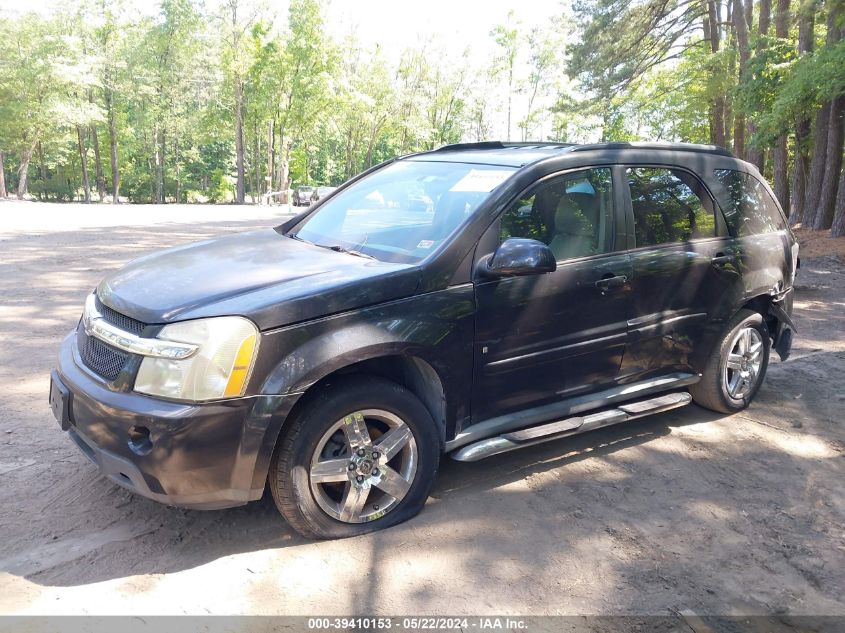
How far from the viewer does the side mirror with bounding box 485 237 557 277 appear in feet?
11.3

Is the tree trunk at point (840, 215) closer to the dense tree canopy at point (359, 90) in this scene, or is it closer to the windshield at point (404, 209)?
the dense tree canopy at point (359, 90)

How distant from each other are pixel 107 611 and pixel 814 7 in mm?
15973

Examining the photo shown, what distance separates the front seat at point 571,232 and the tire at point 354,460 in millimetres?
1285

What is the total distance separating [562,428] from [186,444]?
2.02m

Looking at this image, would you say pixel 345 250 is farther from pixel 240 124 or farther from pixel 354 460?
pixel 240 124

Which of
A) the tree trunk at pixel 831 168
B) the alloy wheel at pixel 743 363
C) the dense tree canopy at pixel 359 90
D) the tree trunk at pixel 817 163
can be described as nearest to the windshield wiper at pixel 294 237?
the alloy wheel at pixel 743 363

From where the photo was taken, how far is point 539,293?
3.74 m

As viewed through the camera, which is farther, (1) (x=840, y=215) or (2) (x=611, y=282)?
(1) (x=840, y=215)

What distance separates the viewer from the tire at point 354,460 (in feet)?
10.0

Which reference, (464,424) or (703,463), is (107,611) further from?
(703,463)

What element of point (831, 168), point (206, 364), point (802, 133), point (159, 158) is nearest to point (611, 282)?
point (206, 364)

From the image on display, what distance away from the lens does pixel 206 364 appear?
2.86m

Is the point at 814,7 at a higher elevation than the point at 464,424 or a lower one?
higher

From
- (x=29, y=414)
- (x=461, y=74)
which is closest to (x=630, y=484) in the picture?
(x=29, y=414)
